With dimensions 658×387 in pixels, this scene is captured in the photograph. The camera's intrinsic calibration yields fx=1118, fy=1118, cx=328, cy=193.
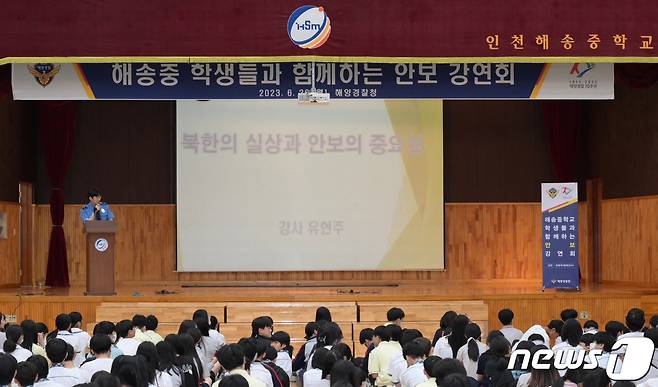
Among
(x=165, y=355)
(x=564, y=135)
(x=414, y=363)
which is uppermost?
(x=564, y=135)

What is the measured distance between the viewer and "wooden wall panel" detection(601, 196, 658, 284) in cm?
1562

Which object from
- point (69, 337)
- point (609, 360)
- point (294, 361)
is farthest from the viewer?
point (69, 337)

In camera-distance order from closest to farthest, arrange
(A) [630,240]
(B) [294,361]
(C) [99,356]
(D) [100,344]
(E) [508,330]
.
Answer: (D) [100,344]
(C) [99,356]
(B) [294,361]
(E) [508,330]
(A) [630,240]

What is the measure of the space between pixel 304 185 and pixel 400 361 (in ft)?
32.1

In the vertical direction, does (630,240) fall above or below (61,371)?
above

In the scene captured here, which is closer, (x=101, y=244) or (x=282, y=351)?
(x=282, y=351)

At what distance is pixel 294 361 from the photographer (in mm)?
8391

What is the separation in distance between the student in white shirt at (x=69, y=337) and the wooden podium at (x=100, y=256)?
168 inches

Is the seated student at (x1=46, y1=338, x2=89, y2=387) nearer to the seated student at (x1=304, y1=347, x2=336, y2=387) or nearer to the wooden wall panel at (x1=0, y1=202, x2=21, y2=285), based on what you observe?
the seated student at (x1=304, y1=347, x2=336, y2=387)

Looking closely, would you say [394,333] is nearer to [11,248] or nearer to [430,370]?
[430,370]

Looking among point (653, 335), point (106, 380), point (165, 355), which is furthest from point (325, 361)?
point (653, 335)
